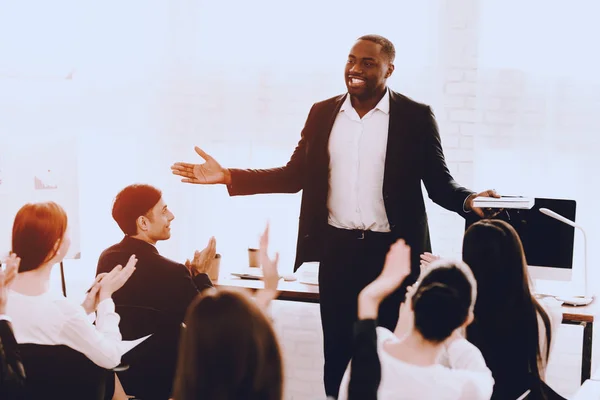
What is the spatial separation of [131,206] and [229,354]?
1.37m

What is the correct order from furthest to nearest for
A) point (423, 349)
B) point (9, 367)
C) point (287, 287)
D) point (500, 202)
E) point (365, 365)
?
point (287, 287) < point (500, 202) < point (9, 367) < point (423, 349) < point (365, 365)

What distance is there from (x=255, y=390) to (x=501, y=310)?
0.88m

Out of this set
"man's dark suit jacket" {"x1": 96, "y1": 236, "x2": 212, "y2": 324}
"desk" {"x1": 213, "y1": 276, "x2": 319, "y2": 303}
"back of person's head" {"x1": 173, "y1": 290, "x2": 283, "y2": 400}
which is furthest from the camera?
"desk" {"x1": 213, "y1": 276, "x2": 319, "y2": 303}

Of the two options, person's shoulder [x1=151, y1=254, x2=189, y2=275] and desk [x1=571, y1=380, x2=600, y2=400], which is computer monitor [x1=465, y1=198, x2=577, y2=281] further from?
person's shoulder [x1=151, y1=254, x2=189, y2=275]

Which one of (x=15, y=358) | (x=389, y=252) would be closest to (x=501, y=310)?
(x=389, y=252)

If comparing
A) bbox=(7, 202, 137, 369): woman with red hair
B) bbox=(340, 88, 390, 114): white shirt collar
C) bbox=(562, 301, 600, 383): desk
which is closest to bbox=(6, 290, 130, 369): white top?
bbox=(7, 202, 137, 369): woman with red hair

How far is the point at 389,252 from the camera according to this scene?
2.85 meters

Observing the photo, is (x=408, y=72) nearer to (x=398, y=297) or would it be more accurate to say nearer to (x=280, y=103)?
(x=280, y=103)

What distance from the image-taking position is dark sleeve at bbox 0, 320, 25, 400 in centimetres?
186

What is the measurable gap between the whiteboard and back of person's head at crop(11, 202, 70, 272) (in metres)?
1.00

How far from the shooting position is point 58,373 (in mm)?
2240

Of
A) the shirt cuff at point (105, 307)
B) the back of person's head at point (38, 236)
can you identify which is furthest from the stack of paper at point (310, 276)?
the back of person's head at point (38, 236)

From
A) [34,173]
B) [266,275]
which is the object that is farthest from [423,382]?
[34,173]

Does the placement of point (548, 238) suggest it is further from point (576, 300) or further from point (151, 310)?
point (151, 310)
